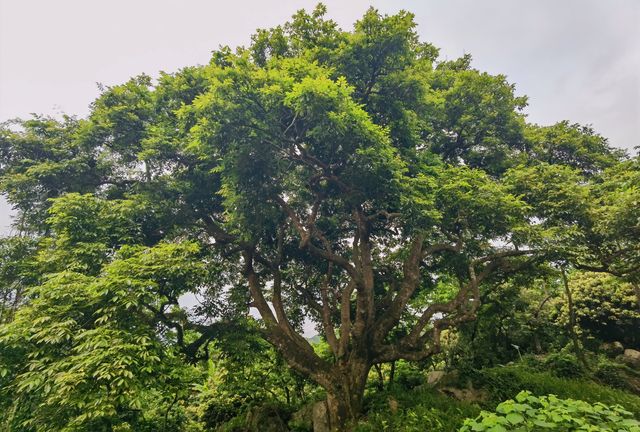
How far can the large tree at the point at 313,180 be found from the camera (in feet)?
29.1

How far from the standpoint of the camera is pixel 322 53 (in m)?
10.5

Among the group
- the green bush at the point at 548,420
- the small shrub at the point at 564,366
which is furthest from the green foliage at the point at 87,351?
the small shrub at the point at 564,366

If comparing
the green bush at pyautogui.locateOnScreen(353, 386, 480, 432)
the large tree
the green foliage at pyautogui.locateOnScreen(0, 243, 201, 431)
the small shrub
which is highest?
the large tree

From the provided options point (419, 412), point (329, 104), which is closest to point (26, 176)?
point (329, 104)

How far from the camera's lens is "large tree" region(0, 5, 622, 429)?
8.88m

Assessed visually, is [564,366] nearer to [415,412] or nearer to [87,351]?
[415,412]

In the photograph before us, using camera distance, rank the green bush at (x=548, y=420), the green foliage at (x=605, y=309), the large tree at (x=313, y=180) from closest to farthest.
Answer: the green bush at (x=548, y=420), the large tree at (x=313, y=180), the green foliage at (x=605, y=309)

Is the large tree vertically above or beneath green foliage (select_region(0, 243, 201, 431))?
above

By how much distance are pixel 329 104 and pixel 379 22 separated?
11.7 feet

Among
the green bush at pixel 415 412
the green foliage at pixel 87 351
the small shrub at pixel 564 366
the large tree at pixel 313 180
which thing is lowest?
the green bush at pixel 415 412

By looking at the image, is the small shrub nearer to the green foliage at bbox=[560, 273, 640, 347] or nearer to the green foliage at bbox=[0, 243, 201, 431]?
the green foliage at bbox=[560, 273, 640, 347]

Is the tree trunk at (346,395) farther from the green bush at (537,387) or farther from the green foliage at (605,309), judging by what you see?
the green foliage at (605,309)

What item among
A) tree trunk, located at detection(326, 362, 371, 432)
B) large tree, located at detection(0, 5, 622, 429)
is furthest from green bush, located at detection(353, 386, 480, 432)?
large tree, located at detection(0, 5, 622, 429)

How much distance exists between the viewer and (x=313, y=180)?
1104 centimetres
